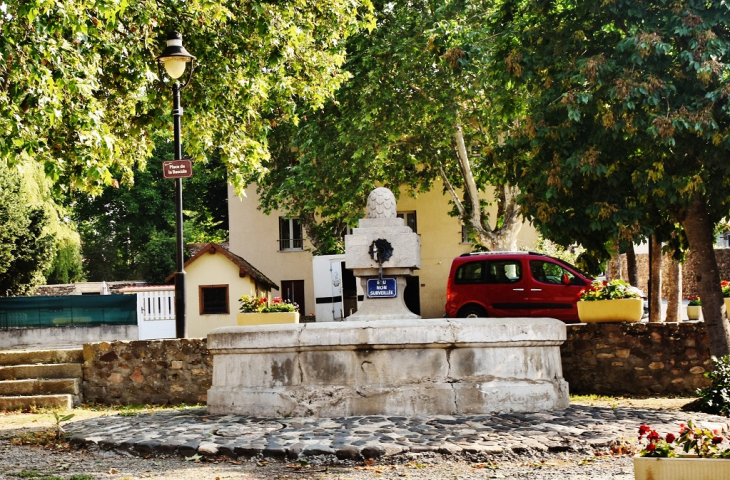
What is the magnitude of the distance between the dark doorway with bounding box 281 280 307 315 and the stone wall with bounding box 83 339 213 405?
22954 mm

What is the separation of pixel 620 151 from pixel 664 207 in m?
0.94

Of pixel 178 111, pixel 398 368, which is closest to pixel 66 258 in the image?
pixel 178 111

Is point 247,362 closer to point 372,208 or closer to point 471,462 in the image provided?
point 372,208

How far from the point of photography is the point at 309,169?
2848 cm

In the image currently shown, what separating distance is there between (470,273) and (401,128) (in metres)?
7.02

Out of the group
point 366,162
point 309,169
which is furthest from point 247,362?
point 309,169

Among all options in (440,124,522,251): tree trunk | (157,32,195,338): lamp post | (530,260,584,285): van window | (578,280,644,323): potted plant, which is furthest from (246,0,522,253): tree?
(157,32,195,338): lamp post

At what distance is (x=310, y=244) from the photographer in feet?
120

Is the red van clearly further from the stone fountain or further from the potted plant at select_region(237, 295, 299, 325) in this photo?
the stone fountain

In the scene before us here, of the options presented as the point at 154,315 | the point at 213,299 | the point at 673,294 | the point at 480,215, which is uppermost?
the point at 480,215

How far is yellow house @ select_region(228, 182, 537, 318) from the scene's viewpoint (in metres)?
34.8

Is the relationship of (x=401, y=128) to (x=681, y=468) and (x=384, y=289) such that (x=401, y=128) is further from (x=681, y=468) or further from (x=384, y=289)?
(x=681, y=468)

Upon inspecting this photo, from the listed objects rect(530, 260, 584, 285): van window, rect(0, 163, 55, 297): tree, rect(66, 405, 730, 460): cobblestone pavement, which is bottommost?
rect(66, 405, 730, 460): cobblestone pavement

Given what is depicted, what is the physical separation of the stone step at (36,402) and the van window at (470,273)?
32.5 feet
